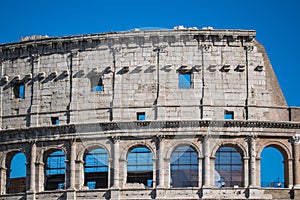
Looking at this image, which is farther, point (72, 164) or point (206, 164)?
point (72, 164)

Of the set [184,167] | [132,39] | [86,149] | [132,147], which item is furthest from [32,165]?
[132,39]

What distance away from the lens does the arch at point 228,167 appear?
57.5m

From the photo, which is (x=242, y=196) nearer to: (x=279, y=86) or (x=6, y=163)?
(x=279, y=86)

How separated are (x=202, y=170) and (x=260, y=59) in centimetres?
692

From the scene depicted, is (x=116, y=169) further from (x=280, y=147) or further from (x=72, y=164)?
(x=280, y=147)

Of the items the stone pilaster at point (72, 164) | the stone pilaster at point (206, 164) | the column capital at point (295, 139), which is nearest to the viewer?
the stone pilaster at point (206, 164)

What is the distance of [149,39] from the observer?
57906 millimetres

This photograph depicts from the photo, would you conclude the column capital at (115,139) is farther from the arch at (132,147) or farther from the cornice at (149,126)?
the arch at (132,147)

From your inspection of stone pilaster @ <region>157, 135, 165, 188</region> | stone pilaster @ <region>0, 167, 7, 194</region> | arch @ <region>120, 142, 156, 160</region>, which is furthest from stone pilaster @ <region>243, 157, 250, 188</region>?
stone pilaster @ <region>0, 167, 7, 194</region>

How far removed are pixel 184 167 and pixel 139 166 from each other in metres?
2.42

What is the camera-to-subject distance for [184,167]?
189ft

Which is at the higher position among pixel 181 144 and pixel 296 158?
pixel 181 144

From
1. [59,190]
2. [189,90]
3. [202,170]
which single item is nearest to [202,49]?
[189,90]

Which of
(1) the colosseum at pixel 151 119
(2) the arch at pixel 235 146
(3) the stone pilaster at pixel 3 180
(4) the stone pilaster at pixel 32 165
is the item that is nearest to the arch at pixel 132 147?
(1) the colosseum at pixel 151 119
